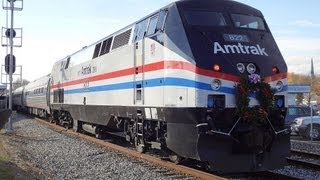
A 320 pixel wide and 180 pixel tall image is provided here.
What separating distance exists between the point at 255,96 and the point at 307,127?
14.1 meters

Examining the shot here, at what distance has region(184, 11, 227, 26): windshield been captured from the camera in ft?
35.4

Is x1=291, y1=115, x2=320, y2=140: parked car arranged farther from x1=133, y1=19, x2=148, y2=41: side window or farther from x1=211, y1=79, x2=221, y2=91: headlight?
x1=211, y1=79, x2=221, y2=91: headlight

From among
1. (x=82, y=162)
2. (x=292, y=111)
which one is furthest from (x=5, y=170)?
(x=292, y=111)

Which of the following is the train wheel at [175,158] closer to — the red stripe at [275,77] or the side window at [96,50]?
the red stripe at [275,77]

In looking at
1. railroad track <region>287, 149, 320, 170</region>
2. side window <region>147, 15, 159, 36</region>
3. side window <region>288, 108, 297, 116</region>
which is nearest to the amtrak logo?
side window <region>147, 15, 159, 36</region>

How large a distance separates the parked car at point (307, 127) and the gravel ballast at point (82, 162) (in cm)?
1095

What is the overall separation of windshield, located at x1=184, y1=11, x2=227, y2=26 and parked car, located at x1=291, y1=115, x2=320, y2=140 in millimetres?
12823

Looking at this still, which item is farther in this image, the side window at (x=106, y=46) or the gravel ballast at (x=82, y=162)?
the side window at (x=106, y=46)

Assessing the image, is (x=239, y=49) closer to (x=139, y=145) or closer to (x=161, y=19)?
(x=161, y=19)

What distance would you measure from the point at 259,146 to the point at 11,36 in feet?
60.3

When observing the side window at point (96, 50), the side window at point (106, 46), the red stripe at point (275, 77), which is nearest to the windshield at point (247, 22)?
the red stripe at point (275, 77)

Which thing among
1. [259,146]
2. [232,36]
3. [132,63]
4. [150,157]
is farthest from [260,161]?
[132,63]

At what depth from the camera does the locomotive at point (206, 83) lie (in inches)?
384

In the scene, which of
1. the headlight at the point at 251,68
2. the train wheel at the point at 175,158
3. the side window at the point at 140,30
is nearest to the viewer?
the headlight at the point at 251,68
